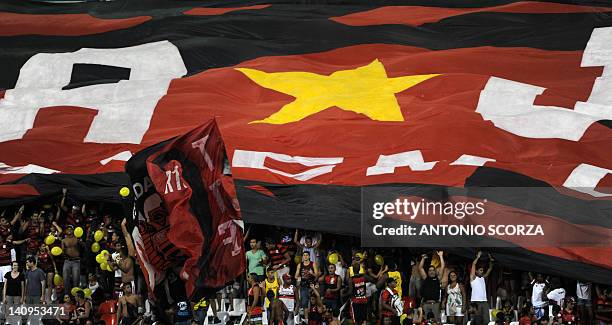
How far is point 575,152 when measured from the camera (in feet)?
77.5

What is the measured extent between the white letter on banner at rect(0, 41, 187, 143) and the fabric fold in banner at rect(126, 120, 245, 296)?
41.0 ft

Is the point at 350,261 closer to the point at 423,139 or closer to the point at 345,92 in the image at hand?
the point at 423,139

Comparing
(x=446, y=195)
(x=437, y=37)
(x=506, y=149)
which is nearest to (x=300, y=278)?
(x=446, y=195)

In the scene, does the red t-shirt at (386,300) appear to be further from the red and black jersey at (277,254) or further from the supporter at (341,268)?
the red and black jersey at (277,254)

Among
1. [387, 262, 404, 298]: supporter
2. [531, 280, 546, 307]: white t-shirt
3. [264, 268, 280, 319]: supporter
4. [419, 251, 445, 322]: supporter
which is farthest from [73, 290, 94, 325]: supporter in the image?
[531, 280, 546, 307]: white t-shirt

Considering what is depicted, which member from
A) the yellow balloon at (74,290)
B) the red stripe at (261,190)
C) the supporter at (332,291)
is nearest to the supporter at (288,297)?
the supporter at (332,291)

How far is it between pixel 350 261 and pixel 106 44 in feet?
34.6

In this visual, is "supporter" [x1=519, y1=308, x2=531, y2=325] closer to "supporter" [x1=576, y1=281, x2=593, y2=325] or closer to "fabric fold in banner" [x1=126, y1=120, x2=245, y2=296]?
"supporter" [x1=576, y1=281, x2=593, y2=325]

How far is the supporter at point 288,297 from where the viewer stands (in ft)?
69.7

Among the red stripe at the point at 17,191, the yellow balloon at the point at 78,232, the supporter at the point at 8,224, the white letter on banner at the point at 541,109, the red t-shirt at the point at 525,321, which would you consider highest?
the white letter on banner at the point at 541,109

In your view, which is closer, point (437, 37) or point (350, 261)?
point (350, 261)

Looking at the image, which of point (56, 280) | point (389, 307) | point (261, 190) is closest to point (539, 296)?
point (389, 307)

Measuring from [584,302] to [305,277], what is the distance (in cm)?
486

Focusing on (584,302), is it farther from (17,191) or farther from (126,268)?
(17,191)
